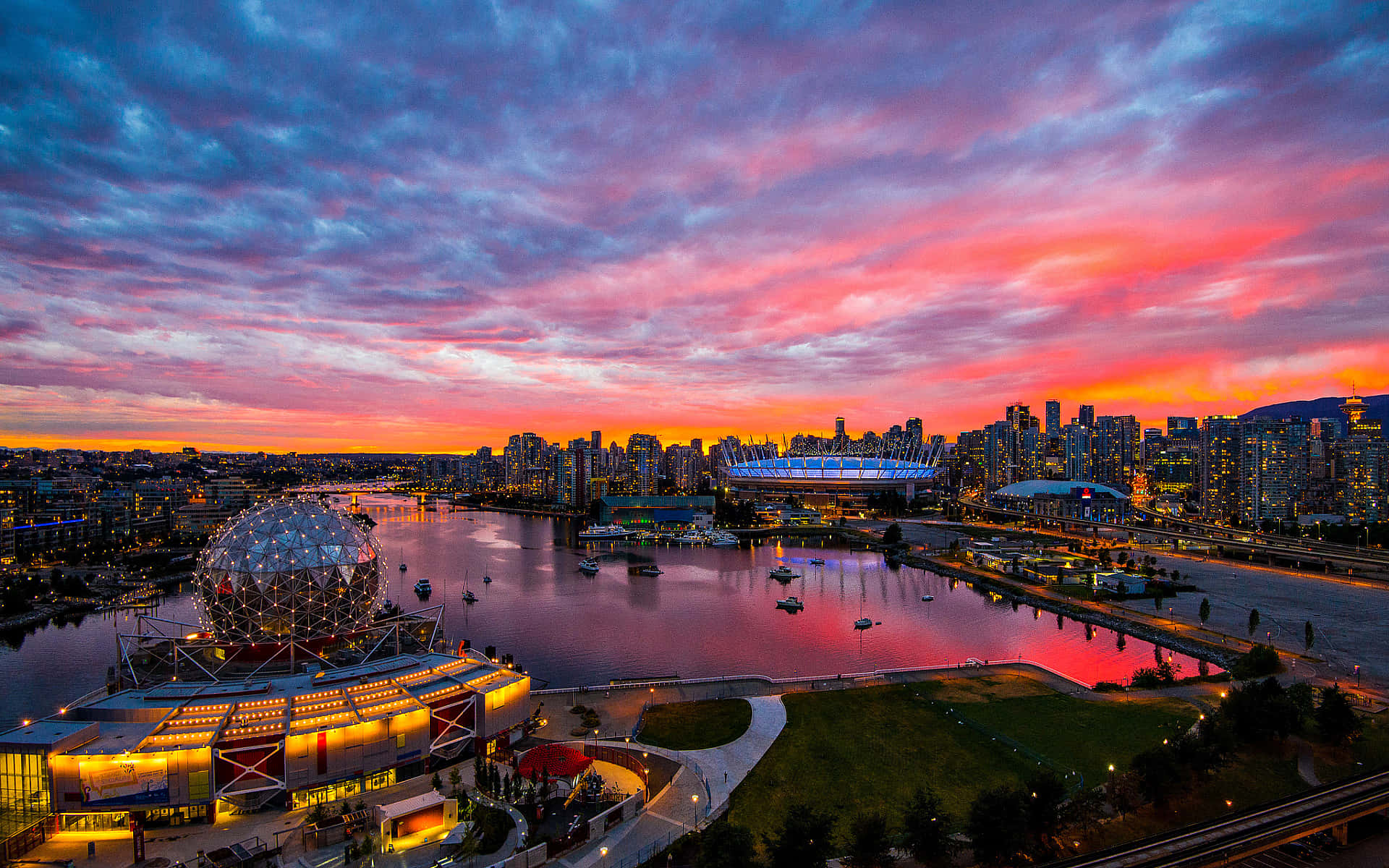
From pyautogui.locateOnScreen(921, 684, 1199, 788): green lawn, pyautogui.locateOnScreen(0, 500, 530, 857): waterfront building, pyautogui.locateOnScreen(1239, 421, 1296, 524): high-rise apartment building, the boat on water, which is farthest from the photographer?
pyautogui.locateOnScreen(1239, 421, 1296, 524): high-rise apartment building

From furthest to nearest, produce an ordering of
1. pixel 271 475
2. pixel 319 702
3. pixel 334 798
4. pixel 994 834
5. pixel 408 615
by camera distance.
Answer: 1. pixel 271 475
2. pixel 408 615
3. pixel 319 702
4. pixel 334 798
5. pixel 994 834

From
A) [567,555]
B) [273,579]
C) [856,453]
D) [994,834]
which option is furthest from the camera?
[856,453]

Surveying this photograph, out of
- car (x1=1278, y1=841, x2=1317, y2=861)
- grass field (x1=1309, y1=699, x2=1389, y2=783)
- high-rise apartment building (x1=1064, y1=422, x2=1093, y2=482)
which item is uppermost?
high-rise apartment building (x1=1064, y1=422, x2=1093, y2=482)

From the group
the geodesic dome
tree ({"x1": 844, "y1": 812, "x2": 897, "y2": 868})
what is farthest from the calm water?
tree ({"x1": 844, "y1": 812, "x2": 897, "y2": 868})

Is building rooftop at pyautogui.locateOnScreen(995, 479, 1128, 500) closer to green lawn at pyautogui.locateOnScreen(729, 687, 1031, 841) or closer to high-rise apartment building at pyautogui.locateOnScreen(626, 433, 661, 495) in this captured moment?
high-rise apartment building at pyautogui.locateOnScreen(626, 433, 661, 495)

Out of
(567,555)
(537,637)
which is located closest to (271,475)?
(567,555)

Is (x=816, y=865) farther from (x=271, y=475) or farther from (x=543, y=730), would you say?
(x=271, y=475)

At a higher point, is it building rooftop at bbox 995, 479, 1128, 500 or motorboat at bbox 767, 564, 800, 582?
building rooftop at bbox 995, 479, 1128, 500
